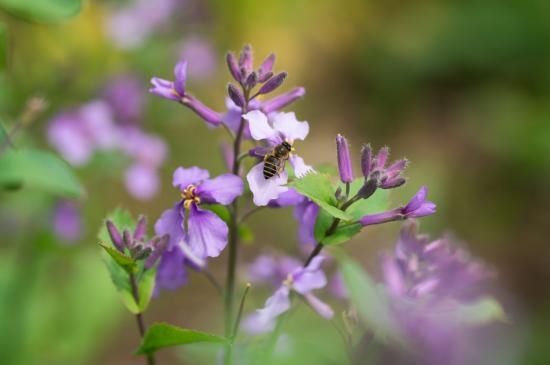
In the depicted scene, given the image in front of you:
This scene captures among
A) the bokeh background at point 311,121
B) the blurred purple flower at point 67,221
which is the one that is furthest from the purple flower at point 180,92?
the blurred purple flower at point 67,221

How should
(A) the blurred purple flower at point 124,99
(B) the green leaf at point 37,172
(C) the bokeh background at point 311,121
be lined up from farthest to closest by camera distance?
(C) the bokeh background at point 311,121 → (A) the blurred purple flower at point 124,99 → (B) the green leaf at point 37,172

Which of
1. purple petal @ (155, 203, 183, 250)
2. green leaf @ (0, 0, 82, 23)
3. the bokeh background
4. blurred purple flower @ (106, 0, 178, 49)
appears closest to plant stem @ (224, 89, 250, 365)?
purple petal @ (155, 203, 183, 250)

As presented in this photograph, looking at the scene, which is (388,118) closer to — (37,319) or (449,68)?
(449,68)

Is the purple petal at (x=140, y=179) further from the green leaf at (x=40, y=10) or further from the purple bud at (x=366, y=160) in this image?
the purple bud at (x=366, y=160)

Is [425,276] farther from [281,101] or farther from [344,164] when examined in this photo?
[281,101]

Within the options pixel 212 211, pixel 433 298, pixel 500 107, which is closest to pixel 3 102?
pixel 212 211

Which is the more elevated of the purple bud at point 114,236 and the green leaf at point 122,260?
the purple bud at point 114,236

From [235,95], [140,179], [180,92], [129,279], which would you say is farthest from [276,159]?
[140,179]
